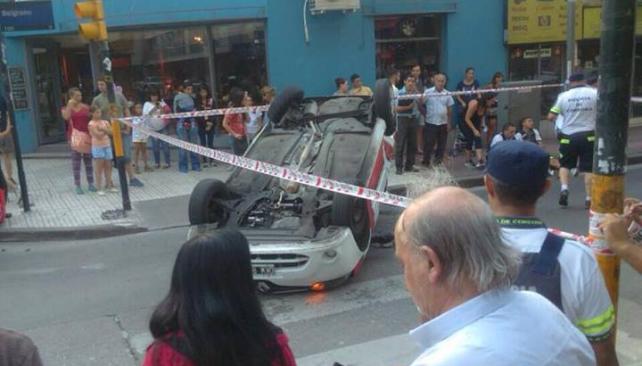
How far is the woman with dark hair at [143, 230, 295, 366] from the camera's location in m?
2.10

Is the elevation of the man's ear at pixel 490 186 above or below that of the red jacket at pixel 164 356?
above

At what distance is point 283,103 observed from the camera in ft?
26.0

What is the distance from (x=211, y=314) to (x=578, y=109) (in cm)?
772

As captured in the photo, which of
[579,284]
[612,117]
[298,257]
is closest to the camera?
[579,284]

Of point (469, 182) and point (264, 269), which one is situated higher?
point (264, 269)

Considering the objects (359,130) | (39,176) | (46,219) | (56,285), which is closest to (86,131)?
(46,219)

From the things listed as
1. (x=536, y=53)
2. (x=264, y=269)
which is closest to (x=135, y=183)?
(x=264, y=269)

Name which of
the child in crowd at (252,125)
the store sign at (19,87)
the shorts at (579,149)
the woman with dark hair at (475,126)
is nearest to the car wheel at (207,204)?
the shorts at (579,149)

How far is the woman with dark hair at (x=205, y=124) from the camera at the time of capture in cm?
1350

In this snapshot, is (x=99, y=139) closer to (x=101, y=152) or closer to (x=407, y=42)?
(x=101, y=152)

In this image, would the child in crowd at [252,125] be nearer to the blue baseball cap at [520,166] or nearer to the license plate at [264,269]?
Answer: the license plate at [264,269]

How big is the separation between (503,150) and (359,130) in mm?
5084

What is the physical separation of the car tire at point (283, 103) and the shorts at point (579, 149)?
3.72 meters

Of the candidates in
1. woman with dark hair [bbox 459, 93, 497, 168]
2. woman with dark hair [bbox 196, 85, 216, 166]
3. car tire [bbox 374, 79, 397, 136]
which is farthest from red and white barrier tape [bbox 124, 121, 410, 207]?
woman with dark hair [bbox 459, 93, 497, 168]
